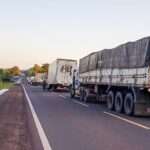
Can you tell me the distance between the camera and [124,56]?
891 inches

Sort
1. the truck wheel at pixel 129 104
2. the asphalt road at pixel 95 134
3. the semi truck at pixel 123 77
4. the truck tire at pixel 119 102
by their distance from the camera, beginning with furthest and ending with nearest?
the truck tire at pixel 119 102
the truck wheel at pixel 129 104
the semi truck at pixel 123 77
the asphalt road at pixel 95 134

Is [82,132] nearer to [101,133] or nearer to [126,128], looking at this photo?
[101,133]

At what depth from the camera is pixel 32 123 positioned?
15844mm

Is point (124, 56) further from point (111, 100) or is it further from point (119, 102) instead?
point (111, 100)

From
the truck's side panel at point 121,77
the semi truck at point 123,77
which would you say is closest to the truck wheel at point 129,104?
the semi truck at point 123,77

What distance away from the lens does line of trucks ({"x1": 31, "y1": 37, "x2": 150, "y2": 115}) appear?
19.7 metres

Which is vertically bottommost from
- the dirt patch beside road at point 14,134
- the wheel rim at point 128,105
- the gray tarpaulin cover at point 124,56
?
the dirt patch beside road at point 14,134

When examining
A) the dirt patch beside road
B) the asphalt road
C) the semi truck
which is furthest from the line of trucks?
the dirt patch beside road

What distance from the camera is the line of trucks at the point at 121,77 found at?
64.5 ft

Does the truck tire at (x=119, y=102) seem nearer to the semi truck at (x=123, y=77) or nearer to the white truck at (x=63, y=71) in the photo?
the semi truck at (x=123, y=77)

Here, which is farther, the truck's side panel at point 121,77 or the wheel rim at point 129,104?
the wheel rim at point 129,104

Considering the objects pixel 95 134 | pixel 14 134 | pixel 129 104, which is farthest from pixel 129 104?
pixel 14 134

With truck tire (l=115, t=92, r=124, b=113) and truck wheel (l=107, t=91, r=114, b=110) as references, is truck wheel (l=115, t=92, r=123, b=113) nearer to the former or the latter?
truck tire (l=115, t=92, r=124, b=113)

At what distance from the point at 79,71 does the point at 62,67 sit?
15.2 metres
